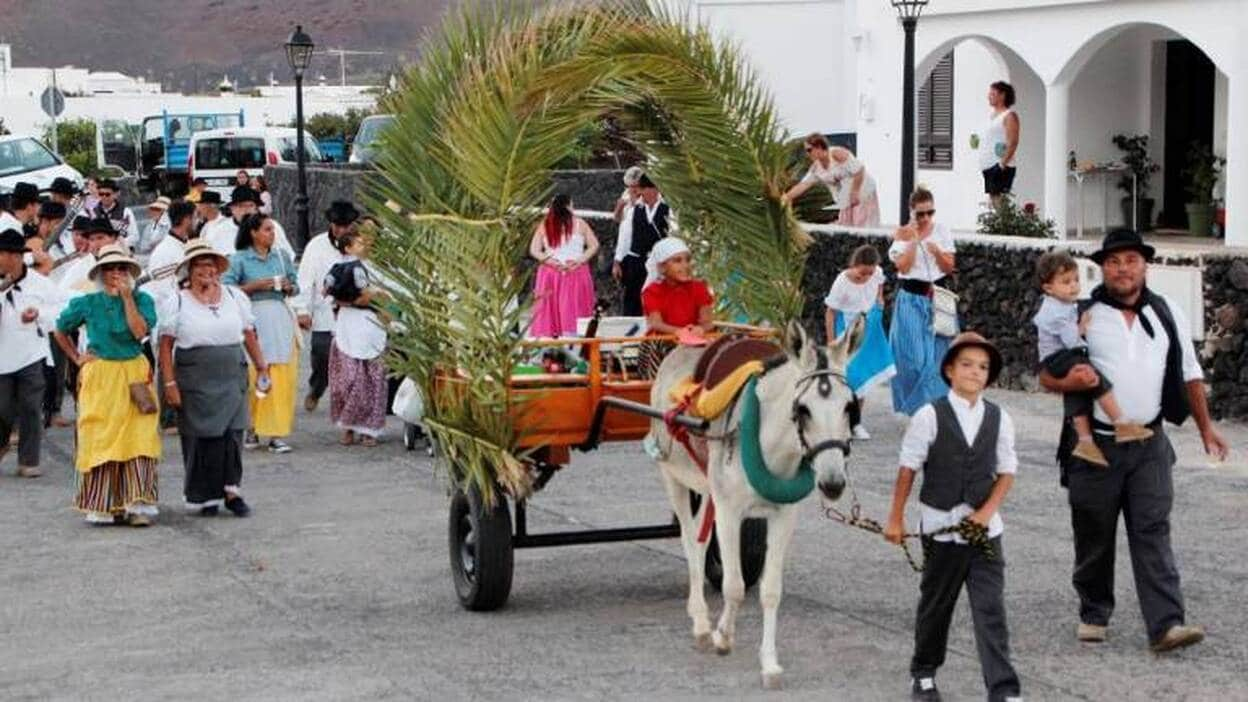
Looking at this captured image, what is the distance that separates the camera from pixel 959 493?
8.73 metres

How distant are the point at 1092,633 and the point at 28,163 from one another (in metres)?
31.9

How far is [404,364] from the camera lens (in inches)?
428

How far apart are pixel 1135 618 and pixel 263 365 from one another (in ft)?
21.0

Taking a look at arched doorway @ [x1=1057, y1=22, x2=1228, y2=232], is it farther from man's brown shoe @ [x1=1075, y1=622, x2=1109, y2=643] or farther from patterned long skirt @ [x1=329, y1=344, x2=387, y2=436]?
man's brown shoe @ [x1=1075, y1=622, x2=1109, y2=643]

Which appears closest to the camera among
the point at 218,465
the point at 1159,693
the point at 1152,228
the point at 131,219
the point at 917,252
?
the point at 1159,693

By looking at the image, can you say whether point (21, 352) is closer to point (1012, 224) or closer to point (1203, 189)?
point (1012, 224)

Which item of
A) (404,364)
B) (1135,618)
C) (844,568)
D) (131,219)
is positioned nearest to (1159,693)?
(1135,618)

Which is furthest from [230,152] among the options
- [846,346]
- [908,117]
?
[846,346]

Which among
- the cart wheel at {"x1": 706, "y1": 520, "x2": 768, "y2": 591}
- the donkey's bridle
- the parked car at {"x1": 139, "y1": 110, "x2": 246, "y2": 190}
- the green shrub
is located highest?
the parked car at {"x1": 139, "y1": 110, "x2": 246, "y2": 190}

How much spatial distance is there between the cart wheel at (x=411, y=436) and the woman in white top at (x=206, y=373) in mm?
2981

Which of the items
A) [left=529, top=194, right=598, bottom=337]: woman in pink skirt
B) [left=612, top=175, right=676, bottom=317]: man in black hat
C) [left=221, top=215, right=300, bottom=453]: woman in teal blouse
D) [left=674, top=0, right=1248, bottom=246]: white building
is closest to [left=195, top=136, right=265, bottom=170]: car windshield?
[left=674, top=0, right=1248, bottom=246]: white building

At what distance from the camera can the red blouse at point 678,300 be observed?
11.2 metres

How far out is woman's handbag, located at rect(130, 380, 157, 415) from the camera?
1365 cm

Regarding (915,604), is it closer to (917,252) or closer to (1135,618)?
(1135,618)
